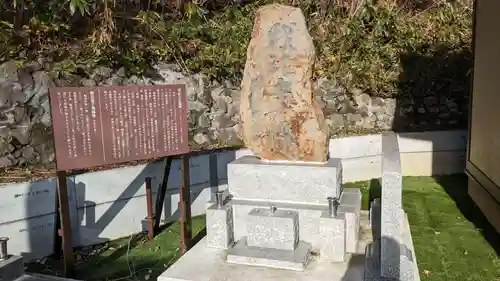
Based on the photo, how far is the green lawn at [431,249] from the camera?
4457 mm

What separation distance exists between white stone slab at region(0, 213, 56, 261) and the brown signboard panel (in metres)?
1.15

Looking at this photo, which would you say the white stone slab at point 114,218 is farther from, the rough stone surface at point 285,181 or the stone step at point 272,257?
the stone step at point 272,257

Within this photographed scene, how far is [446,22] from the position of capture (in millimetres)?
9961

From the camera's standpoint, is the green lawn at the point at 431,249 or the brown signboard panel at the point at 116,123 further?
the green lawn at the point at 431,249

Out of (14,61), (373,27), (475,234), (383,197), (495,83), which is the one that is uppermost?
(373,27)

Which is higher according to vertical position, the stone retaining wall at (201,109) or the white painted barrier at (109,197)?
the stone retaining wall at (201,109)

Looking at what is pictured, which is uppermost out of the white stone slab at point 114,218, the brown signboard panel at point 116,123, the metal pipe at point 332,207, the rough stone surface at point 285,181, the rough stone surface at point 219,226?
the brown signboard panel at point 116,123

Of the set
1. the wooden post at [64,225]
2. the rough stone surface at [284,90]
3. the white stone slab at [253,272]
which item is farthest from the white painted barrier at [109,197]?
the rough stone surface at [284,90]

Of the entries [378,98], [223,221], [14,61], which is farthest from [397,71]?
[14,61]

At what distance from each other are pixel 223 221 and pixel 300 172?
2.97 ft

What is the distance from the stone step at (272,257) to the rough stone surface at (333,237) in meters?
0.20

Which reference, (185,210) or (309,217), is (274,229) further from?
(185,210)

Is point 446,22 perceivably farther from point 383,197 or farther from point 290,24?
point 383,197

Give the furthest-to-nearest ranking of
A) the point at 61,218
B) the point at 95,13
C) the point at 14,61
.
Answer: the point at 95,13 < the point at 14,61 < the point at 61,218
